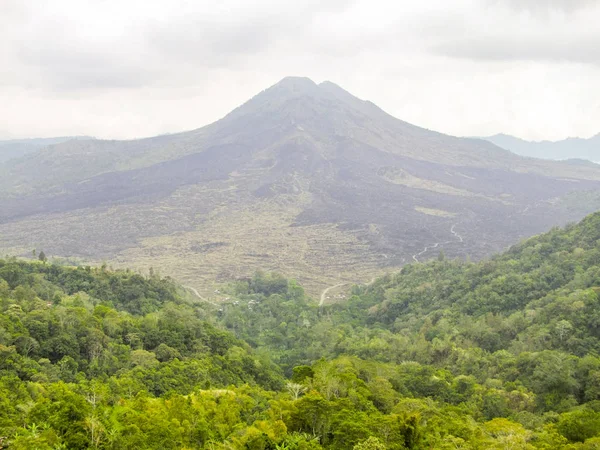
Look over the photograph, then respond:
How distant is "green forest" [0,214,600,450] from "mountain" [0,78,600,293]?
23.4 meters

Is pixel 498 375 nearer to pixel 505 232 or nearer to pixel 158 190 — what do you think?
pixel 505 232

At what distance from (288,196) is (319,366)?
307 feet

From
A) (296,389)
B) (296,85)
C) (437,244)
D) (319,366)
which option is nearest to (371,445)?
(296,389)

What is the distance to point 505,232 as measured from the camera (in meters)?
89.9

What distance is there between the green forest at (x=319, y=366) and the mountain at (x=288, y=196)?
23.4 metres

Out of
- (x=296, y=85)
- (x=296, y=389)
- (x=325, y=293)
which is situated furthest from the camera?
(x=296, y=85)

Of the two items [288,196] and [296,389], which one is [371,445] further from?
[288,196]

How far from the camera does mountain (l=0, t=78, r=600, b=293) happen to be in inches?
2996

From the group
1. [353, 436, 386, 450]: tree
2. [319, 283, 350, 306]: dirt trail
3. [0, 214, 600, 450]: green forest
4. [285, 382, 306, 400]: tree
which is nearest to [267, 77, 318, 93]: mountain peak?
[319, 283, 350, 306]: dirt trail

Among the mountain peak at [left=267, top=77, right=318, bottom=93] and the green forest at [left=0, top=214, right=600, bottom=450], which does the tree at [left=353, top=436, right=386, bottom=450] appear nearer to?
the green forest at [left=0, top=214, right=600, bottom=450]

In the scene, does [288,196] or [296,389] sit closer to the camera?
[296,389]

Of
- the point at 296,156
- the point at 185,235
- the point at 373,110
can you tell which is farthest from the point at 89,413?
the point at 373,110

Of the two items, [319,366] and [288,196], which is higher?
[288,196]

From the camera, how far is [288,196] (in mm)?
112312
